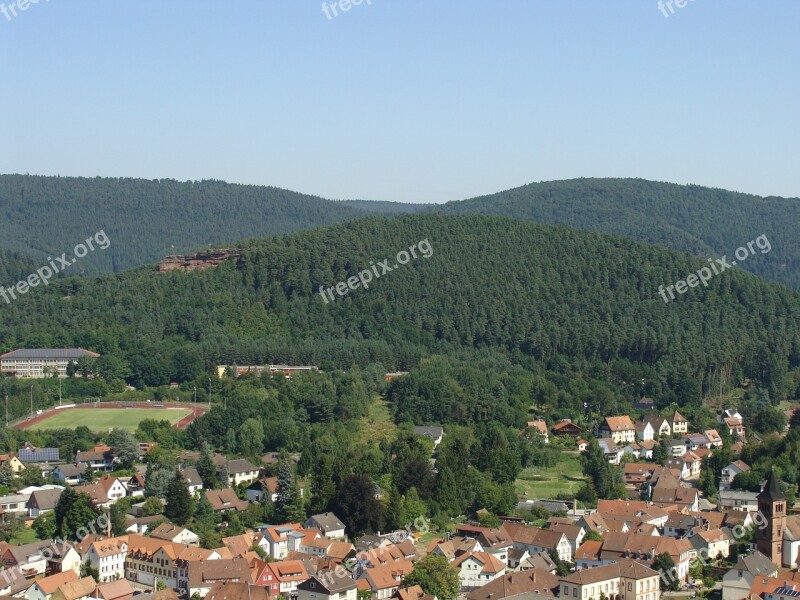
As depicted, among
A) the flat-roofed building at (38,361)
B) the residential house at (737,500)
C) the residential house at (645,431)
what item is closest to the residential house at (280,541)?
the residential house at (737,500)

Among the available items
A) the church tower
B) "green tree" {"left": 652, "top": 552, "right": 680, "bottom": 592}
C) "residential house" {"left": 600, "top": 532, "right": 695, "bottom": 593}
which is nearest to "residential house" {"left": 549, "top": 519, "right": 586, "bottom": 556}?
"residential house" {"left": 600, "top": 532, "right": 695, "bottom": 593}

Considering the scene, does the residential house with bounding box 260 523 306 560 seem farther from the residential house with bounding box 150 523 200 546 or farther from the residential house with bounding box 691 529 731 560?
the residential house with bounding box 691 529 731 560

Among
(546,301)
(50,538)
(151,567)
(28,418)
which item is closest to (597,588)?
(151,567)

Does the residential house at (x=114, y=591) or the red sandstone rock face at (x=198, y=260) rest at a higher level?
the red sandstone rock face at (x=198, y=260)

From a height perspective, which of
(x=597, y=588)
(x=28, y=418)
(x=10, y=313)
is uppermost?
(x=10, y=313)

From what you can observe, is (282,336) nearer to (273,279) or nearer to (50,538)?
(273,279)

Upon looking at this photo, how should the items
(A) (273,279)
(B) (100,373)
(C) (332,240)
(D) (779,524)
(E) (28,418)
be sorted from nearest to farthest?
(D) (779,524) < (E) (28,418) < (B) (100,373) < (A) (273,279) < (C) (332,240)

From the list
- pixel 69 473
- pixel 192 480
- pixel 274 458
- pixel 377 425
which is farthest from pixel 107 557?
pixel 377 425

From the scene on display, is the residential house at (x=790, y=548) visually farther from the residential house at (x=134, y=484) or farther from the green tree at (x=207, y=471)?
the residential house at (x=134, y=484)
